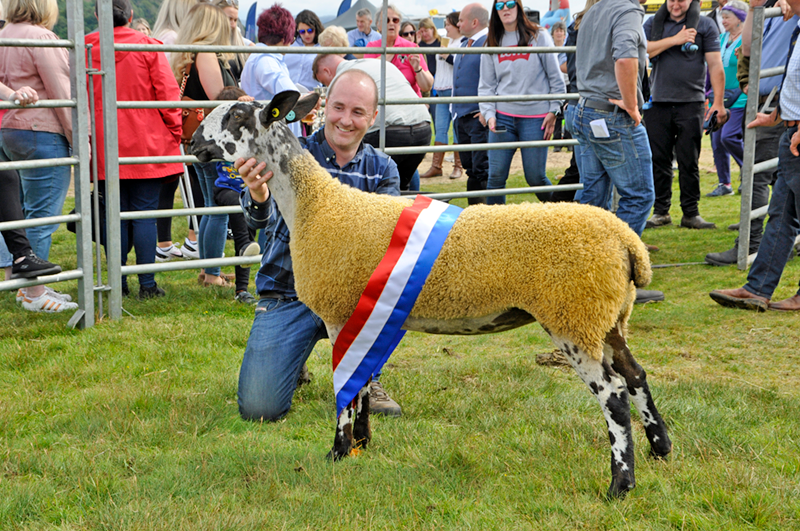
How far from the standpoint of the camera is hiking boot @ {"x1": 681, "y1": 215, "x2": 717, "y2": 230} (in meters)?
7.38

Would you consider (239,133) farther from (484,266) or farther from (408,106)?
(408,106)

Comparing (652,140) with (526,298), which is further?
(652,140)

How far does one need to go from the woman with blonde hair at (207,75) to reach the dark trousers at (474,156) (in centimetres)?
253

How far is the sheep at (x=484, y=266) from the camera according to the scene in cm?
244

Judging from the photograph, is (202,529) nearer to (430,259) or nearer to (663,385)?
(430,259)

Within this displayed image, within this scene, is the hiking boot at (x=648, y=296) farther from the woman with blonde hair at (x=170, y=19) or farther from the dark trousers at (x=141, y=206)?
the woman with blonde hair at (x=170, y=19)

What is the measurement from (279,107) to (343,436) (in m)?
1.30

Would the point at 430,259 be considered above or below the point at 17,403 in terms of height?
above

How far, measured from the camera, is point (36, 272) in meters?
4.58

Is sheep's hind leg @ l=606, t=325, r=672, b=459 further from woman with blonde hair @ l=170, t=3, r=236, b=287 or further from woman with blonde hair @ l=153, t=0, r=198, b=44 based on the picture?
woman with blonde hair @ l=153, t=0, r=198, b=44

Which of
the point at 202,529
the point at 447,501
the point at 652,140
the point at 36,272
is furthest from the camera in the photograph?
the point at 652,140

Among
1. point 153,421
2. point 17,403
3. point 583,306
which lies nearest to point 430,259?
point 583,306

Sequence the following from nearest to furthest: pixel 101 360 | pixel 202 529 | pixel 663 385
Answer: pixel 202 529 → pixel 663 385 → pixel 101 360

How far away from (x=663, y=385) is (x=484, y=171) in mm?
4061
